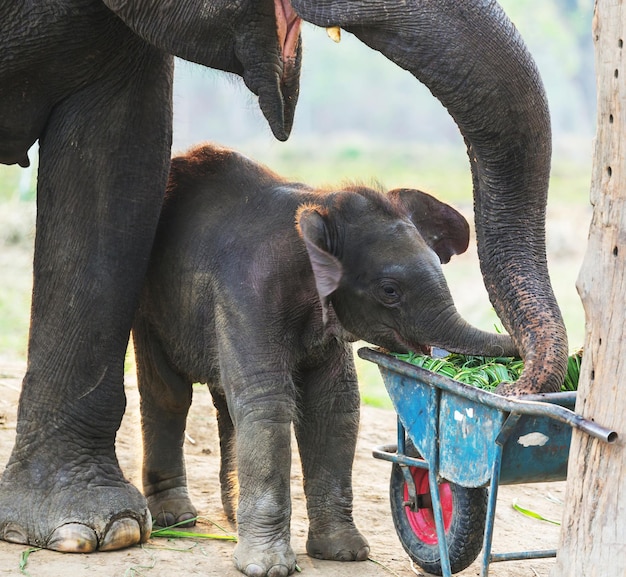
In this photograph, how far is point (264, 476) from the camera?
12.9 ft

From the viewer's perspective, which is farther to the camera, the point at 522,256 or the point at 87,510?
the point at 87,510

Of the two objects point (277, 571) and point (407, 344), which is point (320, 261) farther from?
point (277, 571)

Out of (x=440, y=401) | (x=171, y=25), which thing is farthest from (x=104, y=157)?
(x=440, y=401)

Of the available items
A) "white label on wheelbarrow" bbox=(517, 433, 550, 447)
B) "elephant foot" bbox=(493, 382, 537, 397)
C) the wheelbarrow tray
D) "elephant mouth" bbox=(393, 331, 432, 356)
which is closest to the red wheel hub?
the wheelbarrow tray

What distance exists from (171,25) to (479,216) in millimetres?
1108

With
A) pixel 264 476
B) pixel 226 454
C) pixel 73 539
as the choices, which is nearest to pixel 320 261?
pixel 264 476

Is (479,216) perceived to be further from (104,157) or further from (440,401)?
(104,157)

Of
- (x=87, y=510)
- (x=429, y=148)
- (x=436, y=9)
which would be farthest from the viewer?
(x=429, y=148)

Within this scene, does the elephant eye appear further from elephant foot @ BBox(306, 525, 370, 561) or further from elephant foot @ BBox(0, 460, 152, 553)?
elephant foot @ BBox(0, 460, 152, 553)

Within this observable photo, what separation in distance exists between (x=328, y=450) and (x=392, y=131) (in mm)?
29825

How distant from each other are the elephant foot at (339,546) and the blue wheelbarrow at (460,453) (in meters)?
0.16

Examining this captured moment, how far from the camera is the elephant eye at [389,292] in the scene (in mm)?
3941

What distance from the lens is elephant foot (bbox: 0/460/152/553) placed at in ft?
13.6

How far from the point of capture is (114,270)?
4.29m
